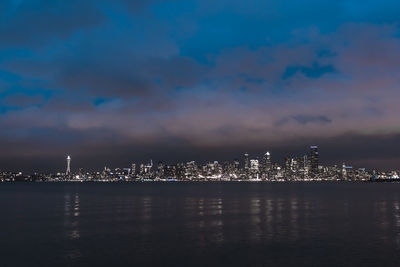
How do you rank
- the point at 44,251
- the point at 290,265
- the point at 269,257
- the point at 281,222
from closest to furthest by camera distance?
1. the point at 290,265
2. the point at 269,257
3. the point at 44,251
4. the point at 281,222

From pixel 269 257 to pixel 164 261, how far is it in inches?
359

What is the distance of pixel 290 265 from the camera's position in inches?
1273

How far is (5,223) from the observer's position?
57.3 meters

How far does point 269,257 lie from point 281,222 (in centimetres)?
2278

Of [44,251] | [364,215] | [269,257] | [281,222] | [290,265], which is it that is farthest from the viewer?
[364,215]

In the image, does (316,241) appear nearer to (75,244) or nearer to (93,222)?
(75,244)

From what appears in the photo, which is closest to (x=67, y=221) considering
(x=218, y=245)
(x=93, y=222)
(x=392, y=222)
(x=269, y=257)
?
(x=93, y=222)

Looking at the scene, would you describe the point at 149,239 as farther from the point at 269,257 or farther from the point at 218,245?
the point at 269,257

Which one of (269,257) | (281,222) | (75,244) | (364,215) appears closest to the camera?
(269,257)

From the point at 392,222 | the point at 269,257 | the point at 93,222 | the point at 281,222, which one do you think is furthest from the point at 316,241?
the point at 93,222

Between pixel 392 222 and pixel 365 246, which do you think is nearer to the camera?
pixel 365 246

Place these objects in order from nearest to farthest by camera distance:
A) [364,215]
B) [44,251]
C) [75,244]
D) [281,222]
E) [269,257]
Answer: [269,257] → [44,251] → [75,244] → [281,222] → [364,215]

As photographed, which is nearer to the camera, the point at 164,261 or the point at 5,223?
the point at 164,261

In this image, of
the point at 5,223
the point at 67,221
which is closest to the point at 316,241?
the point at 67,221
